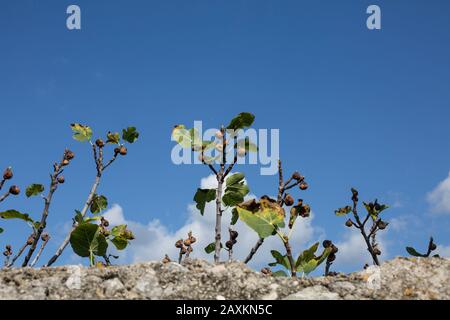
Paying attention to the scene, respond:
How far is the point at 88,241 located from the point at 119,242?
3.51ft

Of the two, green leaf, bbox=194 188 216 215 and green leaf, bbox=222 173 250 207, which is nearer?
green leaf, bbox=222 173 250 207

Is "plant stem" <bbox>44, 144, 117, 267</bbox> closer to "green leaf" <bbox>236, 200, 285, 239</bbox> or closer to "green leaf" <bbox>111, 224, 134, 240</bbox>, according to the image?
"green leaf" <bbox>111, 224, 134, 240</bbox>

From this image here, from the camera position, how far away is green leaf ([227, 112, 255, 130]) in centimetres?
330

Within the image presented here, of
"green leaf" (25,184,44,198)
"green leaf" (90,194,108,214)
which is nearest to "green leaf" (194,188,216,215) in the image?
"green leaf" (90,194,108,214)

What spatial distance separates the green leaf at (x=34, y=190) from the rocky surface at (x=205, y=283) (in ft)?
7.41

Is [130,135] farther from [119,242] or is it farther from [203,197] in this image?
[203,197]

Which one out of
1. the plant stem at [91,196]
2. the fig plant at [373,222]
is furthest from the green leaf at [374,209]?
the plant stem at [91,196]

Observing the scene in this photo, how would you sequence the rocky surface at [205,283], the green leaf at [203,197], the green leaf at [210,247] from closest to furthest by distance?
1. the rocky surface at [205,283]
2. the green leaf at [203,197]
3. the green leaf at [210,247]

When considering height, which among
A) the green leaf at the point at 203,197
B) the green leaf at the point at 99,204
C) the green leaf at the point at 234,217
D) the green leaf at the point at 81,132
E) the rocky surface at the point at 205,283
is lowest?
A: the rocky surface at the point at 205,283

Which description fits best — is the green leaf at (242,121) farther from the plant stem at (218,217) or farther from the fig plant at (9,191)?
the fig plant at (9,191)

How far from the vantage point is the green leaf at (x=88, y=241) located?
288cm

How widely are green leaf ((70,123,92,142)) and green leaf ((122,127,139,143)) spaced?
0.37 metres
